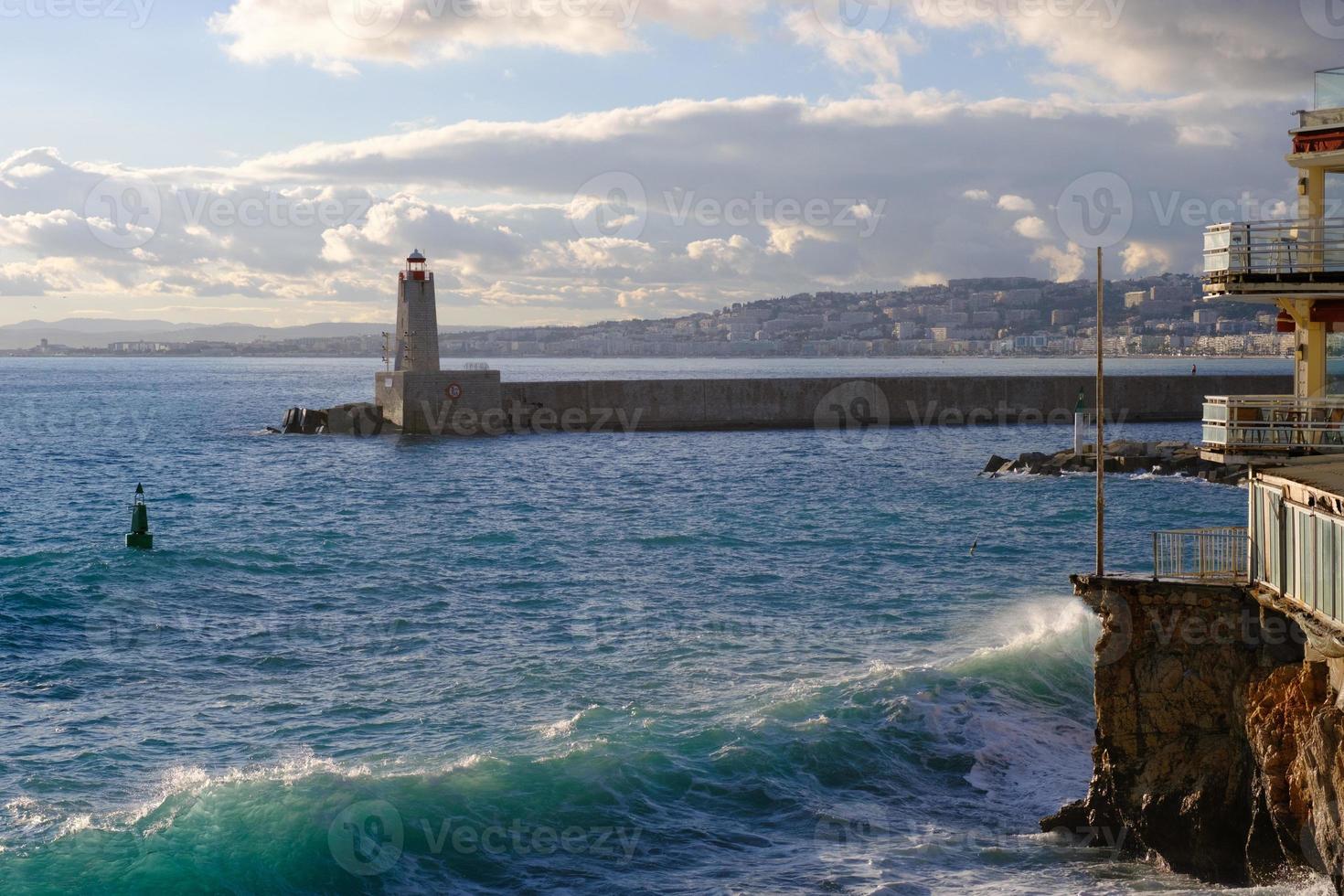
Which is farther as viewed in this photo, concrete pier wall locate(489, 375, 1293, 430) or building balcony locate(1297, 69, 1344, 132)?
concrete pier wall locate(489, 375, 1293, 430)

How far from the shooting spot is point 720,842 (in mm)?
11828

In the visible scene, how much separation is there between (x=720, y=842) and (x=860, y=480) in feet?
104

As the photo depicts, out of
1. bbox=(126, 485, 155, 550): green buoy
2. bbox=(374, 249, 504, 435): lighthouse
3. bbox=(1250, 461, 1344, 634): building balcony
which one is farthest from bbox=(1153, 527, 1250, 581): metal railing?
bbox=(374, 249, 504, 435): lighthouse

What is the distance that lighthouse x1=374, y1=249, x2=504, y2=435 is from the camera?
186 ft

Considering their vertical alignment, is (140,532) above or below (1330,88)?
below

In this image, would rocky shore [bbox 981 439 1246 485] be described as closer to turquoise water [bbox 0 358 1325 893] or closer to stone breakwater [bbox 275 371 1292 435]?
turquoise water [bbox 0 358 1325 893]

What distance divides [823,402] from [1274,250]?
52.1 meters

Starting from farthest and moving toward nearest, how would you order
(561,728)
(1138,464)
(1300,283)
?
(1138,464)
(561,728)
(1300,283)

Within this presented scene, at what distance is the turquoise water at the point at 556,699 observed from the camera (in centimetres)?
1134

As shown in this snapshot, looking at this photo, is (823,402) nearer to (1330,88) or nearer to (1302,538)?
(1330,88)

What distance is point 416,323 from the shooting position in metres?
56.9

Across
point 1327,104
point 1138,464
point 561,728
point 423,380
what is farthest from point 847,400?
point 561,728

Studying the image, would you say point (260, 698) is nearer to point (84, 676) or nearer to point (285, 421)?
point (84, 676)

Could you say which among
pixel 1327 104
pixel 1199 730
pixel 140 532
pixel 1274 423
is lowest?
pixel 1199 730
